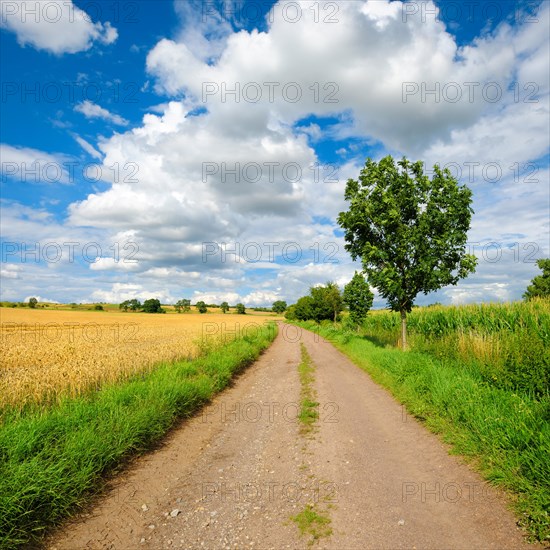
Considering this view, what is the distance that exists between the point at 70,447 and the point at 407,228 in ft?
52.2

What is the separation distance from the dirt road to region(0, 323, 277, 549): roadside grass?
32cm

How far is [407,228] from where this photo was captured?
54.5 feet

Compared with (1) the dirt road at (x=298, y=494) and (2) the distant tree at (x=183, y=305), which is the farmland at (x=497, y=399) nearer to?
(1) the dirt road at (x=298, y=494)

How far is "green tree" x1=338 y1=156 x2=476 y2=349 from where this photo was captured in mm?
15930

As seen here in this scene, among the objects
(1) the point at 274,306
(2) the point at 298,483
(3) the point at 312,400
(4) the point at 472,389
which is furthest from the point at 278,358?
(1) the point at 274,306

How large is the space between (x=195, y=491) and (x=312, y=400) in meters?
5.46

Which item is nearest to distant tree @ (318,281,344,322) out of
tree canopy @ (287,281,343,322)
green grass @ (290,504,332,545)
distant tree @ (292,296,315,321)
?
tree canopy @ (287,281,343,322)

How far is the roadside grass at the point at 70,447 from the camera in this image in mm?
3980

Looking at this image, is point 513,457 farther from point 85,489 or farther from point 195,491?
point 85,489

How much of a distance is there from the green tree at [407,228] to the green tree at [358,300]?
17674 mm

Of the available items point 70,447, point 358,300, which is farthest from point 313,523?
point 358,300

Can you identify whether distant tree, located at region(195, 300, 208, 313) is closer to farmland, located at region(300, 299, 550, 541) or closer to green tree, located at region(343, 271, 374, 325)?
green tree, located at region(343, 271, 374, 325)

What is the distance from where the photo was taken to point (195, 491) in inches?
199

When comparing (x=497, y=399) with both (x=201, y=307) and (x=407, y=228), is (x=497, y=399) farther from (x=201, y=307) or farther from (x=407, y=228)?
(x=201, y=307)
